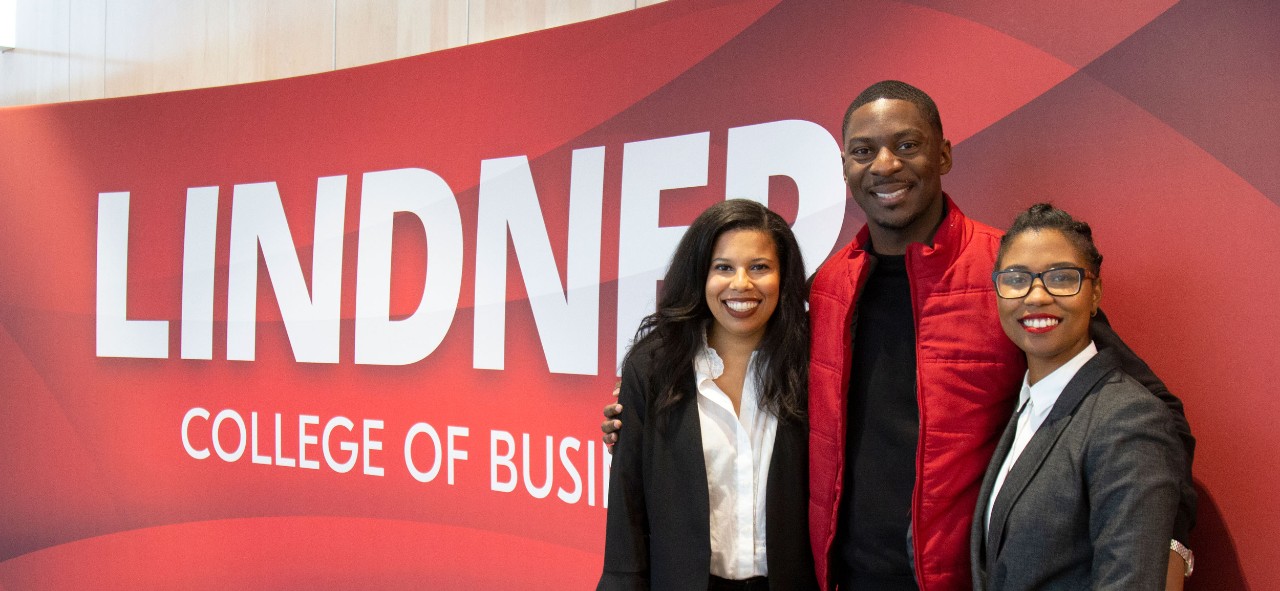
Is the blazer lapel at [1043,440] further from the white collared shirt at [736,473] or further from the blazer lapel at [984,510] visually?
the white collared shirt at [736,473]

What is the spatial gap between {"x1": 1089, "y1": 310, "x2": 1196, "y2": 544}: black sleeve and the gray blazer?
9cm

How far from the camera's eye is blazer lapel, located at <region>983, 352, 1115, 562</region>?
1468 mm

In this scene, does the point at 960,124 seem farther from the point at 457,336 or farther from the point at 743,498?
the point at 457,336

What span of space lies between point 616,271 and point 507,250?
1.52 feet

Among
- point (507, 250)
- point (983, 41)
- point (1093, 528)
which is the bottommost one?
point (1093, 528)

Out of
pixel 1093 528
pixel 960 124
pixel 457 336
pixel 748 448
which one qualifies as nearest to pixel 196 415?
pixel 457 336

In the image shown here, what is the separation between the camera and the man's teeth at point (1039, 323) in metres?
1.51

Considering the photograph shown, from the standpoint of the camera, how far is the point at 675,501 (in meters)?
1.82

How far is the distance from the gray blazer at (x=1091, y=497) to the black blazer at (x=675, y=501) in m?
0.37

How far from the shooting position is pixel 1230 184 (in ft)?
6.53

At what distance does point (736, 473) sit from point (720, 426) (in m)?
0.10

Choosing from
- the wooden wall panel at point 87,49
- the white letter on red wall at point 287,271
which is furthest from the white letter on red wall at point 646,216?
the wooden wall panel at point 87,49

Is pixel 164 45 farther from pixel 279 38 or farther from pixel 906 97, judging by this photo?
pixel 906 97

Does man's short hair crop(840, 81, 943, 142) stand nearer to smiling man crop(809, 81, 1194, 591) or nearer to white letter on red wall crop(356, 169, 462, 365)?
smiling man crop(809, 81, 1194, 591)
